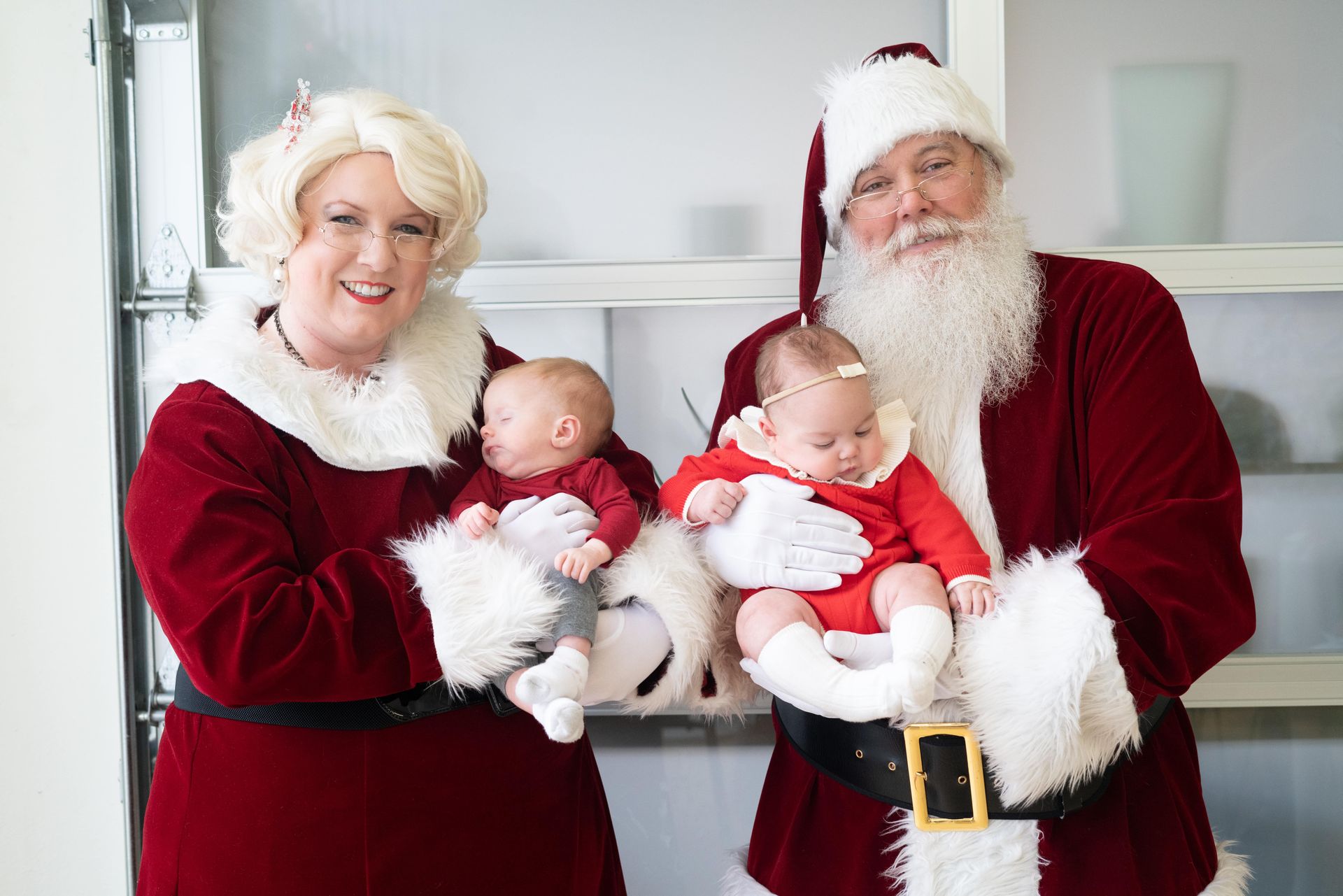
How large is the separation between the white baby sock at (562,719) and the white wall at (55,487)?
1810 mm

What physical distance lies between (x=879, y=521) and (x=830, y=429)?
21cm

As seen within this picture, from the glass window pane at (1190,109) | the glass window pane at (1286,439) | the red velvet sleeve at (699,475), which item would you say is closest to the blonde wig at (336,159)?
the red velvet sleeve at (699,475)

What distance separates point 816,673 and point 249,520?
102 centimetres

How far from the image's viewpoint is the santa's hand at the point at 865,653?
65.4 inches

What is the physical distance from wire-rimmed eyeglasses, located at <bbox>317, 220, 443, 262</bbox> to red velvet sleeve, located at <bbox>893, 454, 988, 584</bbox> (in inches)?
42.9

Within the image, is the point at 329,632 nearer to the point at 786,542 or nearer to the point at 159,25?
the point at 786,542

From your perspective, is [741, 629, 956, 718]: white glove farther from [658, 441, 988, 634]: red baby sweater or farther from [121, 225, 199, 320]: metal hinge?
[121, 225, 199, 320]: metal hinge

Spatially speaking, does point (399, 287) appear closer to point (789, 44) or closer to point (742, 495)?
point (742, 495)

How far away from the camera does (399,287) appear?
1884 millimetres

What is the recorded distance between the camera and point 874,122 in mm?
2111

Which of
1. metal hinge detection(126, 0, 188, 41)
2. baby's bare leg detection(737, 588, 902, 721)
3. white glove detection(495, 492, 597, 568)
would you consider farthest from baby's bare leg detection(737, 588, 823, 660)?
metal hinge detection(126, 0, 188, 41)

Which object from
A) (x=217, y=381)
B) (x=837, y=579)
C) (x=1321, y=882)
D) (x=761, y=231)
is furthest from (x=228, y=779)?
(x=1321, y=882)

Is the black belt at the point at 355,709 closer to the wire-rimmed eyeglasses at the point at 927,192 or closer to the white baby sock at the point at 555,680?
the white baby sock at the point at 555,680

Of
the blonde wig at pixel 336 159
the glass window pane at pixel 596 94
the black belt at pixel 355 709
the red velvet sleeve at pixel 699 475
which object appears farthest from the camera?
the glass window pane at pixel 596 94
